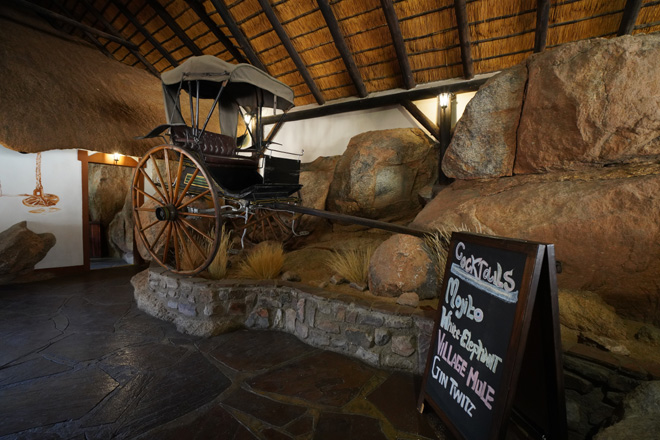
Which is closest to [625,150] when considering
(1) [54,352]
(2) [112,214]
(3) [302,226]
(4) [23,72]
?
(3) [302,226]

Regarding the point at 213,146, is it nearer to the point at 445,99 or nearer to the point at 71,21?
the point at 445,99

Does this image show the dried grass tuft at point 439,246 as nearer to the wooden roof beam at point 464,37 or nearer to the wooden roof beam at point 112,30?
the wooden roof beam at point 464,37

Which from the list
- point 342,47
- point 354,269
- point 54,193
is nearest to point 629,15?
point 342,47

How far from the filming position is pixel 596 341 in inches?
76.4

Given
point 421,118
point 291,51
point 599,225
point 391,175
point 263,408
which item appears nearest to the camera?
point 263,408

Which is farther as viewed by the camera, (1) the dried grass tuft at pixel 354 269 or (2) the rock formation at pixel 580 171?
(1) the dried grass tuft at pixel 354 269

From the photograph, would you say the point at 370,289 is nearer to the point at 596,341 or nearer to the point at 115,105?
the point at 596,341

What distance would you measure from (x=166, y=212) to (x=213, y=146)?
1.57 metres

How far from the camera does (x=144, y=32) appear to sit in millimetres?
7031

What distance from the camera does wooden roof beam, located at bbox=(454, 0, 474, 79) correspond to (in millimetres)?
4402

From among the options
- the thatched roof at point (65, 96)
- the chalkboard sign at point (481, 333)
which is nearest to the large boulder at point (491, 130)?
the chalkboard sign at point (481, 333)

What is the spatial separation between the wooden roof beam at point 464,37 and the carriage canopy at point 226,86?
8.99 ft

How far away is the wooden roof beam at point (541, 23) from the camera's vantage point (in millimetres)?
4117

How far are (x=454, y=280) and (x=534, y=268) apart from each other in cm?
57
